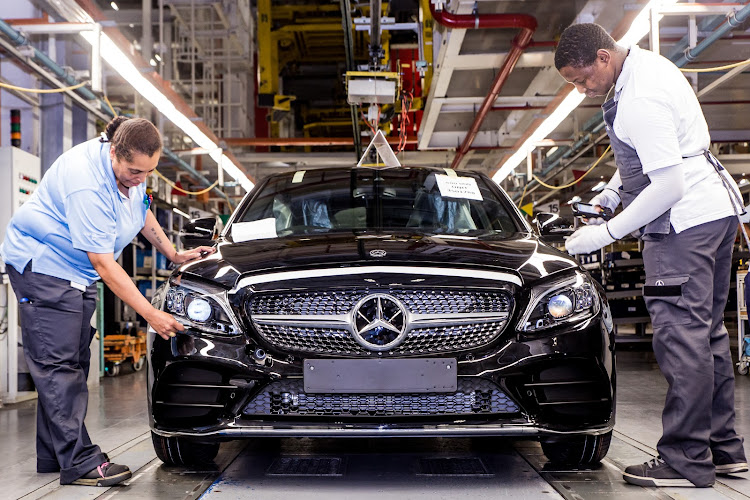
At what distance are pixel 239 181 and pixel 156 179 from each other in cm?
150

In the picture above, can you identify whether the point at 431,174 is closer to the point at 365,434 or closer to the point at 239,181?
the point at 365,434

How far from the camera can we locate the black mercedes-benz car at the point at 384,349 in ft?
8.80

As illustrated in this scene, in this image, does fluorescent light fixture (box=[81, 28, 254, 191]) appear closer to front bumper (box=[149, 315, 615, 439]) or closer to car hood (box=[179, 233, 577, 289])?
Result: car hood (box=[179, 233, 577, 289])

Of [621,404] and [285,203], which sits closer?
[285,203]

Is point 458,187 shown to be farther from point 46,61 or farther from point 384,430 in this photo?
point 46,61

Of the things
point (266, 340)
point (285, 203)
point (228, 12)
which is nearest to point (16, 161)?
point (285, 203)

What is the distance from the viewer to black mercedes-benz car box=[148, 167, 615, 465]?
2682mm

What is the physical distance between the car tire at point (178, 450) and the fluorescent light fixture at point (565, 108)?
2.27 metres

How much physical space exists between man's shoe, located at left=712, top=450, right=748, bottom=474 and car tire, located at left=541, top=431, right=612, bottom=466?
395 mm

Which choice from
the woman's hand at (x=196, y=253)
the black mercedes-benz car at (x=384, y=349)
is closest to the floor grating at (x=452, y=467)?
the black mercedes-benz car at (x=384, y=349)

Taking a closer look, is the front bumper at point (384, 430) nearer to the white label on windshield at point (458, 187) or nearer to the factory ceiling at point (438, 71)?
the white label on windshield at point (458, 187)

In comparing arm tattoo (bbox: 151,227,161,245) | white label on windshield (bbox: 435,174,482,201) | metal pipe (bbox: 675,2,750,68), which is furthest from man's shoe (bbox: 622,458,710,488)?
metal pipe (bbox: 675,2,750,68)

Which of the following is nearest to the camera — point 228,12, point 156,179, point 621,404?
point 621,404

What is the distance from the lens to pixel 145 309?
278 cm
